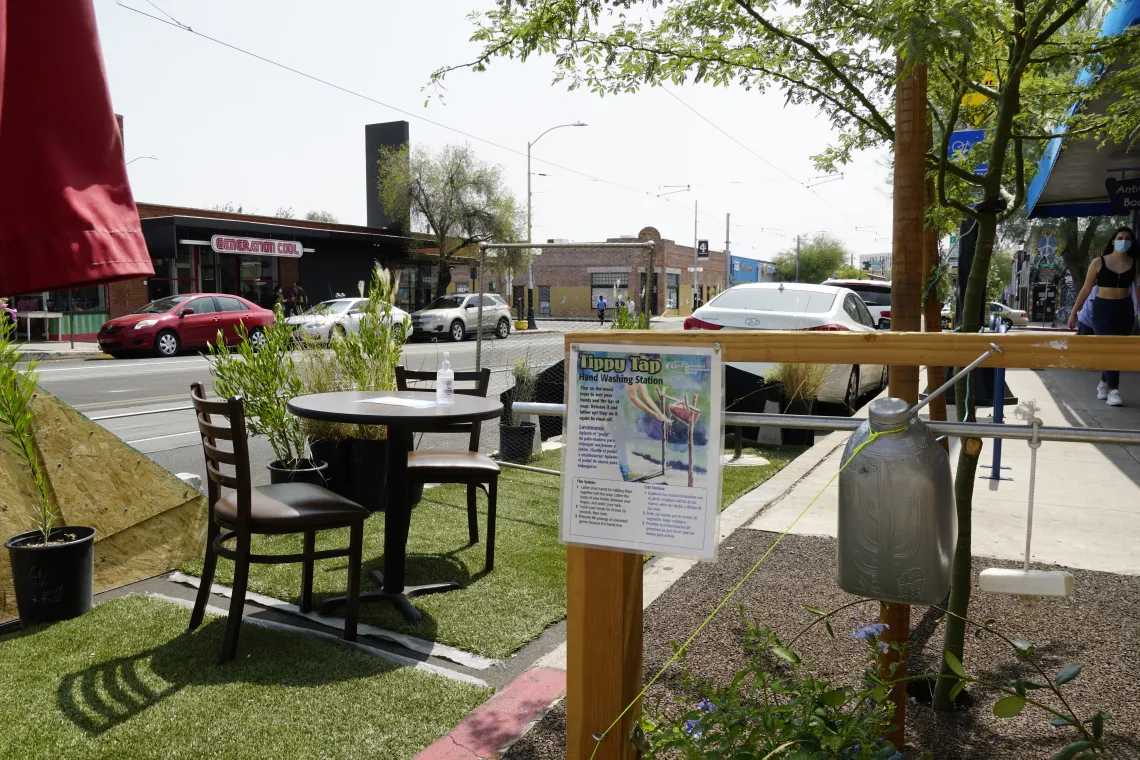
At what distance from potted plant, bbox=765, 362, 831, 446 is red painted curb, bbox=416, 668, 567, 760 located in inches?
231

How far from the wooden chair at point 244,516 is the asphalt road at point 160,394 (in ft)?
11.0

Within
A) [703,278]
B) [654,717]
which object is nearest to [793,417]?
[654,717]

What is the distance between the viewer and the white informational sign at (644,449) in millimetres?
1727

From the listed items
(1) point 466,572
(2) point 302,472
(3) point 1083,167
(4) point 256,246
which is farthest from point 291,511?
(4) point 256,246

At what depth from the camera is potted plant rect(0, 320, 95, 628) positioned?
12.6 feet

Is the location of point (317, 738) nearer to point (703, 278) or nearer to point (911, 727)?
point (911, 727)

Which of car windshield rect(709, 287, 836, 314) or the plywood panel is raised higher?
car windshield rect(709, 287, 836, 314)

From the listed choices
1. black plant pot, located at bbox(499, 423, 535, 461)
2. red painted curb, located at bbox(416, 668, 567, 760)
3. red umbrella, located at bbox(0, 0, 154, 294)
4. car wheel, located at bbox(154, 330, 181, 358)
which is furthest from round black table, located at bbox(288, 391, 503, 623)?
car wheel, located at bbox(154, 330, 181, 358)

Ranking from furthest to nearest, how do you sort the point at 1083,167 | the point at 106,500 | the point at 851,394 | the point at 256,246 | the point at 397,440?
1. the point at 256,246
2. the point at 1083,167
3. the point at 851,394
4. the point at 106,500
5. the point at 397,440

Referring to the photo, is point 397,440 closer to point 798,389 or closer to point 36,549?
point 36,549

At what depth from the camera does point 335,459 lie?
18.8ft

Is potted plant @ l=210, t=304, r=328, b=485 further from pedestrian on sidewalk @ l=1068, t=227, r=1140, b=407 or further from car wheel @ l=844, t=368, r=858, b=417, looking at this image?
pedestrian on sidewalk @ l=1068, t=227, r=1140, b=407

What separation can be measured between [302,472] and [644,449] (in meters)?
4.13

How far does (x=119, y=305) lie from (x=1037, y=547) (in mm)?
28461
